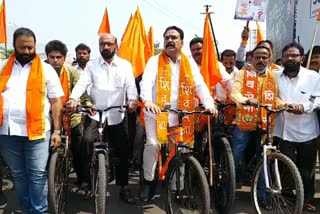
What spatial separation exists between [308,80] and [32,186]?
3.12m

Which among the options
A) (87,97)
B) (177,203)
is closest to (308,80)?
(177,203)

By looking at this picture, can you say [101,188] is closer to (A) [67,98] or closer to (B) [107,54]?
(A) [67,98]

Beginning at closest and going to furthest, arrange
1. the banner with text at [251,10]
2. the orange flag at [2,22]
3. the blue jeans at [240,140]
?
the blue jeans at [240,140]
the orange flag at [2,22]
the banner with text at [251,10]

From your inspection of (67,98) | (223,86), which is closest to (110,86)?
(67,98)

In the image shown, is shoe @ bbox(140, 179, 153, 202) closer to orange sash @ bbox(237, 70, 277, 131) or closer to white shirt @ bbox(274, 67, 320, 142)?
orange sash @ bbox(237, 70, 277, 131)

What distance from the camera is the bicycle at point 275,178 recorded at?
11.4ft

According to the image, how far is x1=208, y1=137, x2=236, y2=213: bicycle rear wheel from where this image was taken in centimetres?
371

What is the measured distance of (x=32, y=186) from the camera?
3.34m

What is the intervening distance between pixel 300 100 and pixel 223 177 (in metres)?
1.21

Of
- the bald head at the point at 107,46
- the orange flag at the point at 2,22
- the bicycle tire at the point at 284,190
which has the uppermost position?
the orange flag at the point at 2,22

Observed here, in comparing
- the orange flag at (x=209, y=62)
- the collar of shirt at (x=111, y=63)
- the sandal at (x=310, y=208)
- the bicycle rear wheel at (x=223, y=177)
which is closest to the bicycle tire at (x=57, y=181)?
the collar of shirt at (x=111, y=63)

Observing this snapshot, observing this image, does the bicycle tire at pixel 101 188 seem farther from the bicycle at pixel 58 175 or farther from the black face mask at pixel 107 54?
the black face mask at pixel 107 54

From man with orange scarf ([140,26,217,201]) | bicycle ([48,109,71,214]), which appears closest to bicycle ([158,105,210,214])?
man with orange scarf ([140,26,217,201])

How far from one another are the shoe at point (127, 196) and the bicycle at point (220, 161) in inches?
38.2
